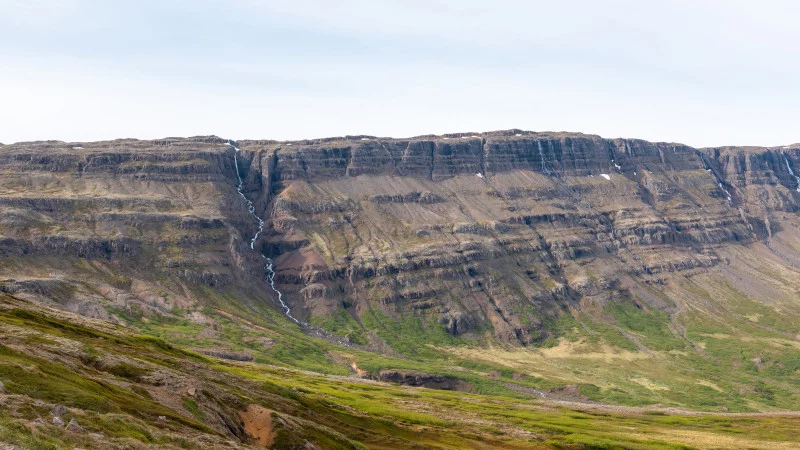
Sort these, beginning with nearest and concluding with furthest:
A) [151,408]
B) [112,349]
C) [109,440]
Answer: [109,440]
[151,408]
[112,349]

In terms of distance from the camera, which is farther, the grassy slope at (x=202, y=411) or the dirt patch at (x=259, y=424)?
the dirt patch at (x=259, y=424)

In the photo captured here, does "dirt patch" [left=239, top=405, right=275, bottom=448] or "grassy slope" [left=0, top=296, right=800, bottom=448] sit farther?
"dirt patch" [left=239, top=405, right=275, bottom=448]

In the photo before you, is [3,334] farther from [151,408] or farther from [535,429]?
[535,429]

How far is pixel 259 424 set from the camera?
95.3 m

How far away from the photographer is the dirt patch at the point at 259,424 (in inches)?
3612

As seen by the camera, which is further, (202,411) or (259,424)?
(259,424)

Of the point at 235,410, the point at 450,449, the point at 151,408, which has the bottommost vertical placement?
the point at 450,449

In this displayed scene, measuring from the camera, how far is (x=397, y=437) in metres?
120

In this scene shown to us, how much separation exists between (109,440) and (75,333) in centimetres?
6735

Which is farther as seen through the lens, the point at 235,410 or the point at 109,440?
the point at 235,410

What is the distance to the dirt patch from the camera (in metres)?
91.8

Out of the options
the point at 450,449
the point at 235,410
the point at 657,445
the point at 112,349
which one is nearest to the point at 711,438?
the point at 657,445

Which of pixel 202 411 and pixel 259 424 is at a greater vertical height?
pixel 202 411

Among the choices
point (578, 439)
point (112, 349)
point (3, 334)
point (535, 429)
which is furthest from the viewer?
point (535, 429)
